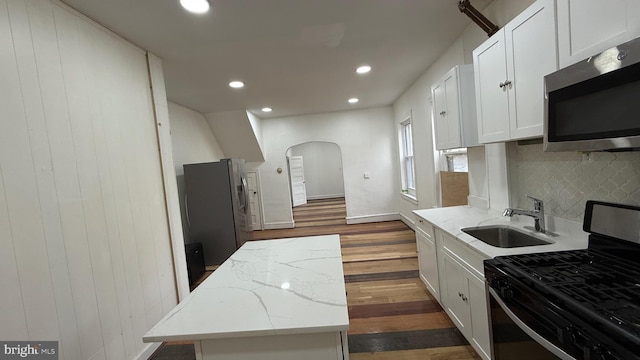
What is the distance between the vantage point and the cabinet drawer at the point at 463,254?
153 cm

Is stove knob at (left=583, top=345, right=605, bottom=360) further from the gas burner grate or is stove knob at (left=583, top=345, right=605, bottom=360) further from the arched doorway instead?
the arched doorway

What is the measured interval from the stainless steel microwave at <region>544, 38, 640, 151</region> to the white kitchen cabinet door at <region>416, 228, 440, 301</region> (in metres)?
1.38

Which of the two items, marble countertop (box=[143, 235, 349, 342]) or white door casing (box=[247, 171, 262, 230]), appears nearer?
marble countertop (box=[143, 235, 349, 342])

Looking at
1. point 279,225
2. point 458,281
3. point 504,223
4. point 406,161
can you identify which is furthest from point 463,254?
point 279,225

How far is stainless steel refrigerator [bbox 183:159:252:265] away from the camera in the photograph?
12.8ft

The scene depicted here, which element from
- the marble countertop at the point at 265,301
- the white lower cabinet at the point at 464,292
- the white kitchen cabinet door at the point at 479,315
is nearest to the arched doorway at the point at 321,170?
the white lower cabinet at the point at 464,292

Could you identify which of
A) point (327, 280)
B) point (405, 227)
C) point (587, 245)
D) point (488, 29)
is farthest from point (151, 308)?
point (405, 227)

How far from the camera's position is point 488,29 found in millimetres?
1939

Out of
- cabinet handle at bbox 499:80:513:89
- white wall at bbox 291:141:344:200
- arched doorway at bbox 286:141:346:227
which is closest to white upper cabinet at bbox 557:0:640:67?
cabinet handle at bbox 499:80:513:89

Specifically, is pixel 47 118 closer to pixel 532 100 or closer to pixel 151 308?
pixel 151 308

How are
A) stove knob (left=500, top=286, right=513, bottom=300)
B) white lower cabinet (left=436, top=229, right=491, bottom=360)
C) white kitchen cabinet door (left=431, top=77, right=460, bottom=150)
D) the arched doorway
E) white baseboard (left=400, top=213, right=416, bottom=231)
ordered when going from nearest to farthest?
stove knob (left=500, top=286, right=513, bottom=300) < white lower cabinet (left=436, top=229, right=491, bottom=360) < white kitchen cabinet door (left=431, top=77, right=460, bottom=150) < white baseboard (left=400, top=213, right=416, bottom=231) < the arched doorway

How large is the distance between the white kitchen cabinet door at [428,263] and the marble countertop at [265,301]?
114 centimetres

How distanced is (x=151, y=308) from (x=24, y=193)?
1329mm

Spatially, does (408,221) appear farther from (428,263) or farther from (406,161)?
(428,263)
